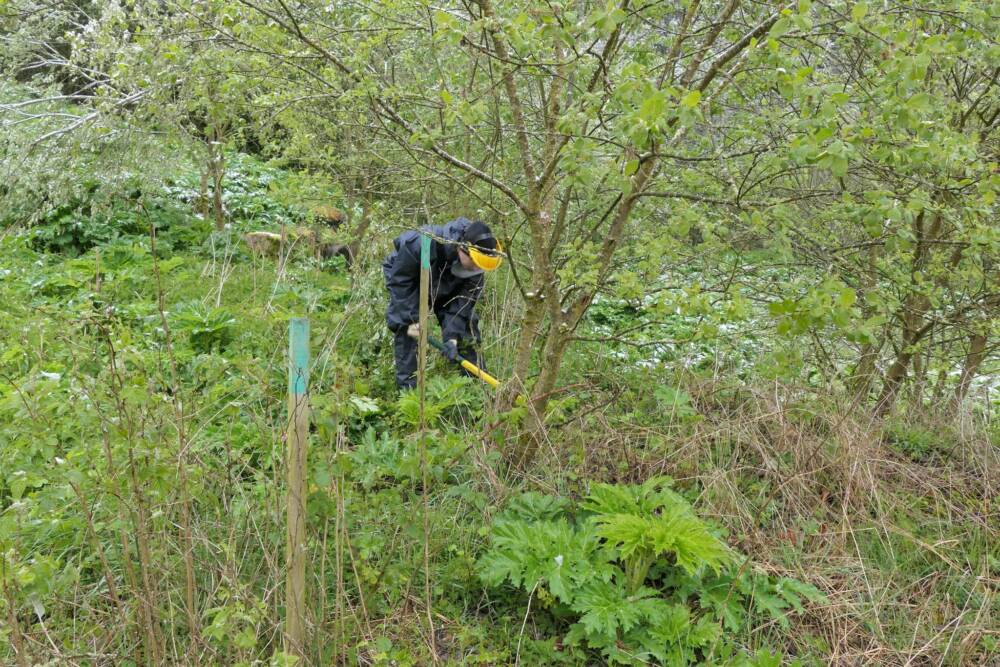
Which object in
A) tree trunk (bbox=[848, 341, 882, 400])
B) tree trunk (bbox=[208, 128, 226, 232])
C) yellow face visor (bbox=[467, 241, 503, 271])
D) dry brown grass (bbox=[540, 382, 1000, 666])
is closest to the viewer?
dry brown grass (bbox=[540, 382, 1000, 666])

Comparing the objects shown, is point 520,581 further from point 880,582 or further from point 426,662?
point 880,582

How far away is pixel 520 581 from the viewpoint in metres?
2.63

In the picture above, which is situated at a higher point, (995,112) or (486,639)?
(995,112)

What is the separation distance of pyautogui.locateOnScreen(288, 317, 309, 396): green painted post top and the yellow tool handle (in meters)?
2.16

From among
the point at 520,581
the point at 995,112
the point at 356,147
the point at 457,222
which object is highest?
the point at 995,112

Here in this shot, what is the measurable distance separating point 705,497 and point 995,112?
291 cm

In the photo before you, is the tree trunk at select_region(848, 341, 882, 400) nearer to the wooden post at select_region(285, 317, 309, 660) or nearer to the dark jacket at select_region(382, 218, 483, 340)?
the dark jacket at select_region(382, 218, 483, 340)

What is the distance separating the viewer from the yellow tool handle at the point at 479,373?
4102 millimetres

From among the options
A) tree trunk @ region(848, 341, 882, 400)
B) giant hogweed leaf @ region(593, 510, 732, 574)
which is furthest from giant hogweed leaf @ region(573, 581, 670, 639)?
tree trunk @ region(848, 341, 882, 400)

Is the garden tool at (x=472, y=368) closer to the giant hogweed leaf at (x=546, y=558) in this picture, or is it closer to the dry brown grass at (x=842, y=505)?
the dry brown grass at (x=842, y=505)

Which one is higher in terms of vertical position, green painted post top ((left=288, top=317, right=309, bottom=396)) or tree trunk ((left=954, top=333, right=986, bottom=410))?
green painted post top ((left=288, top=317, right=309, bottom=396))

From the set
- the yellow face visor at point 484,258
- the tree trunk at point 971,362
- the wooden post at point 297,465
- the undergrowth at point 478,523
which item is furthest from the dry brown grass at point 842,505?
the wooden post at point 297,465

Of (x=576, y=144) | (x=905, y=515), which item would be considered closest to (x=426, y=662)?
(x=576, y=144)

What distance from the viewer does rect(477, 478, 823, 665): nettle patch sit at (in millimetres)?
2475
